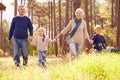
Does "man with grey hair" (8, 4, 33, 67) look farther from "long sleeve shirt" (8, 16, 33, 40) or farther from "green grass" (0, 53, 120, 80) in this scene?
"green grass" (0, 53, 120, 80)

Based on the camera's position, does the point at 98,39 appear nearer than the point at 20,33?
No

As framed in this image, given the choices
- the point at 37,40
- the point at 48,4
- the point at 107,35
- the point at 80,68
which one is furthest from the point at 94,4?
the point at 80,68

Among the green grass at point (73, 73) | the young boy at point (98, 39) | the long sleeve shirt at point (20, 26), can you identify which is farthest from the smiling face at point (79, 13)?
the green grass at point (73, 73)

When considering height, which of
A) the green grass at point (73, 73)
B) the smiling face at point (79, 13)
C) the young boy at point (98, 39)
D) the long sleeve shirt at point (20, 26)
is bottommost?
the green grass at point (73, 73)

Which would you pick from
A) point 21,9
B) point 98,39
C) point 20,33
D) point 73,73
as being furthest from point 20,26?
point 73,73

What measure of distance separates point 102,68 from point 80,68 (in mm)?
451

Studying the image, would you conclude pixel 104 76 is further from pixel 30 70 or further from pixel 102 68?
pixel 30 70

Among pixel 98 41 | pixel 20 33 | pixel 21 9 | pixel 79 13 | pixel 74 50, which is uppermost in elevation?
pixel 21 9

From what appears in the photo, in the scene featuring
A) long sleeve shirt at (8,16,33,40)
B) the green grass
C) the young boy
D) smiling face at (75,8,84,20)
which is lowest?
the green grass

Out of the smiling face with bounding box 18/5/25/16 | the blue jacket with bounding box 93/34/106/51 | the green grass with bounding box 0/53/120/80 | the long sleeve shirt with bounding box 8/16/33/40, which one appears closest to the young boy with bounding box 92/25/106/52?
the blue jacket with bounding box 93/34/106/51

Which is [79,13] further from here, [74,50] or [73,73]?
[73,73]

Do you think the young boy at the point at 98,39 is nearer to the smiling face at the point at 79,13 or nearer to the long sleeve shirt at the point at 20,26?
the smiling face at the point at 79,13

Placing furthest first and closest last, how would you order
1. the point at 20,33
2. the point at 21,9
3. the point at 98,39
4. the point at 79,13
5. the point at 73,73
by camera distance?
the point at 98,39
the point at 79,13
the point at 20,33
the point at 21,9
the point at 73,73

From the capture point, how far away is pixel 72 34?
10867 mm
